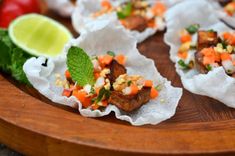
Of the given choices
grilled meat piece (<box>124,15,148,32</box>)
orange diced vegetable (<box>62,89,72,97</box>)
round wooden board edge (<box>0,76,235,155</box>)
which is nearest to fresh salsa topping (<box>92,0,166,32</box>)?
grilled meat piece (<box>124,15,148,32</box>)

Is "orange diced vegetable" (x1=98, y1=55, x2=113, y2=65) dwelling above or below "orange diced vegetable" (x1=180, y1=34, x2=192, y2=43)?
above

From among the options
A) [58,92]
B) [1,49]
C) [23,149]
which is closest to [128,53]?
[58,92]

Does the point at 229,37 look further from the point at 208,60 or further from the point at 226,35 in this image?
the point at 208,60

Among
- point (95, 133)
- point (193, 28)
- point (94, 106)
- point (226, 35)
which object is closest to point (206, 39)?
point (226, 35)

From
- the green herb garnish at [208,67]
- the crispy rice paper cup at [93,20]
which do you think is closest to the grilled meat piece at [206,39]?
the green herb garnish at [208,67]

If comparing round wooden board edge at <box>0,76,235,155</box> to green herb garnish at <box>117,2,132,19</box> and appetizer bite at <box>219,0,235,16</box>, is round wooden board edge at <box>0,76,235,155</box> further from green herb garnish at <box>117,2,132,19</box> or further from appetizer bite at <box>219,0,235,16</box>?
appetizer bite at <box>219,0,235,16</box>

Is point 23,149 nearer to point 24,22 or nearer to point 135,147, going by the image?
point 135,147
